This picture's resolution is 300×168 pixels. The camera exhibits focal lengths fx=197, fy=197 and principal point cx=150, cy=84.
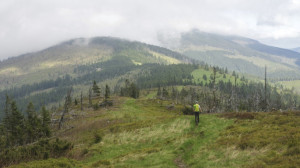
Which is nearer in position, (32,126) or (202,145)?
(202,145)

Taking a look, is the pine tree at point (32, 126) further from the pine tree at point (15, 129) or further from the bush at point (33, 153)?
the bush at point (33, 153)

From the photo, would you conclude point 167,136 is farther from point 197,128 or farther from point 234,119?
point 234,119

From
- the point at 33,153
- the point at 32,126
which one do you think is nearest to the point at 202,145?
the point at 33,153

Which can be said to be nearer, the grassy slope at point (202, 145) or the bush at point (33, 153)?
the grassy slope at point (202, 145)

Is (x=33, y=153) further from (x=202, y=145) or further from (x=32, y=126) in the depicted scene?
(x=32, y=126)

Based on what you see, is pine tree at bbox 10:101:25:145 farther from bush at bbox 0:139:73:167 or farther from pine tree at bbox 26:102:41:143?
bush at bbox 0:139:73:167

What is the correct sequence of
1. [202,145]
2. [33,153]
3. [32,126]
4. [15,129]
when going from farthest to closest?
1. [15,129]
2. [32,126]
3. [33,153]
4. [202,145]

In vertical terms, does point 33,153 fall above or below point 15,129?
above

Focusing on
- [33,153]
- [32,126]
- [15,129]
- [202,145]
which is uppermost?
[202,145]

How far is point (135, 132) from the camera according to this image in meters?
34.7

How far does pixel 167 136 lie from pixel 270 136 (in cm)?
1388

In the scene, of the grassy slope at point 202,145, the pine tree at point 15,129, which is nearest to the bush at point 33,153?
the grassy slope at point 202,145

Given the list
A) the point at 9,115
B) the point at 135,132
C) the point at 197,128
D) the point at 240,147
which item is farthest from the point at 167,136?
the point at 9,115

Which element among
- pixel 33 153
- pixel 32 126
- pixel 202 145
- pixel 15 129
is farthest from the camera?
pixel 15 129
